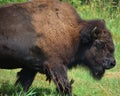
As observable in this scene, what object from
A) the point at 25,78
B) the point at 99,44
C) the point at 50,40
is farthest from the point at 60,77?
the point at 99,44

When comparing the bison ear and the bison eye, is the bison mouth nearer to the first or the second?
the bison eye

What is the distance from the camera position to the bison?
23.3 ft

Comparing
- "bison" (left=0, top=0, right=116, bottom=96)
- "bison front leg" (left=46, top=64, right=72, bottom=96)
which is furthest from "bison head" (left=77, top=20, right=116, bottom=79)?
"bison front leg" (left=46, top=64, right=72, bottom=96)

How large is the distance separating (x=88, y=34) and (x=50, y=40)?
2.36 ft

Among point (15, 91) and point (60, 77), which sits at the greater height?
point (60, 77)

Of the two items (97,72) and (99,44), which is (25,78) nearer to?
(97,72)

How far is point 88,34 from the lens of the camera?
297 inches

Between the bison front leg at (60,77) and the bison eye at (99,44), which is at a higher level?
the bison eye at (99,44)

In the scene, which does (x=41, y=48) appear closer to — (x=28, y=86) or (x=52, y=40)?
(x=52, y=40)

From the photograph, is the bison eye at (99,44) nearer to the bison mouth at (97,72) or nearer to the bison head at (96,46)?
the bison head at (96,46)

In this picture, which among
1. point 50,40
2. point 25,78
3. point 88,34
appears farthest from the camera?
point 25,78

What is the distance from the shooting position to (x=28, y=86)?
7.78m

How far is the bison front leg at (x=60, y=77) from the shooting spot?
7176 millimetres

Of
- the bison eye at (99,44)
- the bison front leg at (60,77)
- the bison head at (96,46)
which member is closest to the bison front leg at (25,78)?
the bison front leg at (60,77)
